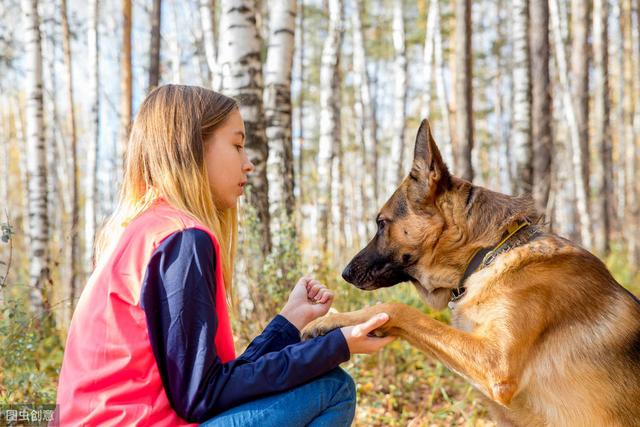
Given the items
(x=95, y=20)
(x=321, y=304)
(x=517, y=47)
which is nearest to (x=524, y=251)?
(x=321, y=304)

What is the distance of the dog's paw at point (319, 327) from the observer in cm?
239

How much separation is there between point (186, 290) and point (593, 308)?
175 centimetres

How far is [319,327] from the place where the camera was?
2.42 metres

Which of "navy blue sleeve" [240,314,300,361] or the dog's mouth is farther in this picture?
the dog's mouth

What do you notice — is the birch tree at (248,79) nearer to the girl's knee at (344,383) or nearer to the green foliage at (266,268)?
the green foliage at (266,268)

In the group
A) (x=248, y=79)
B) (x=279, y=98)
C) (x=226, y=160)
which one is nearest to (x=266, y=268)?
(x=248, y=79)

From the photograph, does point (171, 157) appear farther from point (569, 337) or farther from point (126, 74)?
point (126, 74)

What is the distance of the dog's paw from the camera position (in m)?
2.39

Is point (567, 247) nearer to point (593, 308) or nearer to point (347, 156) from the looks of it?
point (593, 308)

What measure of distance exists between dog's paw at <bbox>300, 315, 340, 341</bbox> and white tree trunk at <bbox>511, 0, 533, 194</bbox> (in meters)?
7.48

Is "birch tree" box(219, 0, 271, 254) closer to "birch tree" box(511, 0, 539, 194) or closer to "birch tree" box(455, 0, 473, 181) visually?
"birch tree" box(455, 0, 473, 181)

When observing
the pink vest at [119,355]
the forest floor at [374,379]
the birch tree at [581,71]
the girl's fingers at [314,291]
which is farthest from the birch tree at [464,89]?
the pink vest at [119,355]

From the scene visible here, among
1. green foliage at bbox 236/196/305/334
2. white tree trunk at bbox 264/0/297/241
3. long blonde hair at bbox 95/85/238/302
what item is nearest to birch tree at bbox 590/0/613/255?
white tree trunk at bbox 264/0/297/241

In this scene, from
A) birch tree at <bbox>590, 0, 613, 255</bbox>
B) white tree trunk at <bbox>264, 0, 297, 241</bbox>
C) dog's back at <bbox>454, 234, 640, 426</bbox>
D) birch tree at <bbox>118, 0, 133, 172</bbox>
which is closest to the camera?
dog's back at <bbox>454, 234, 640, 426</bbox>
